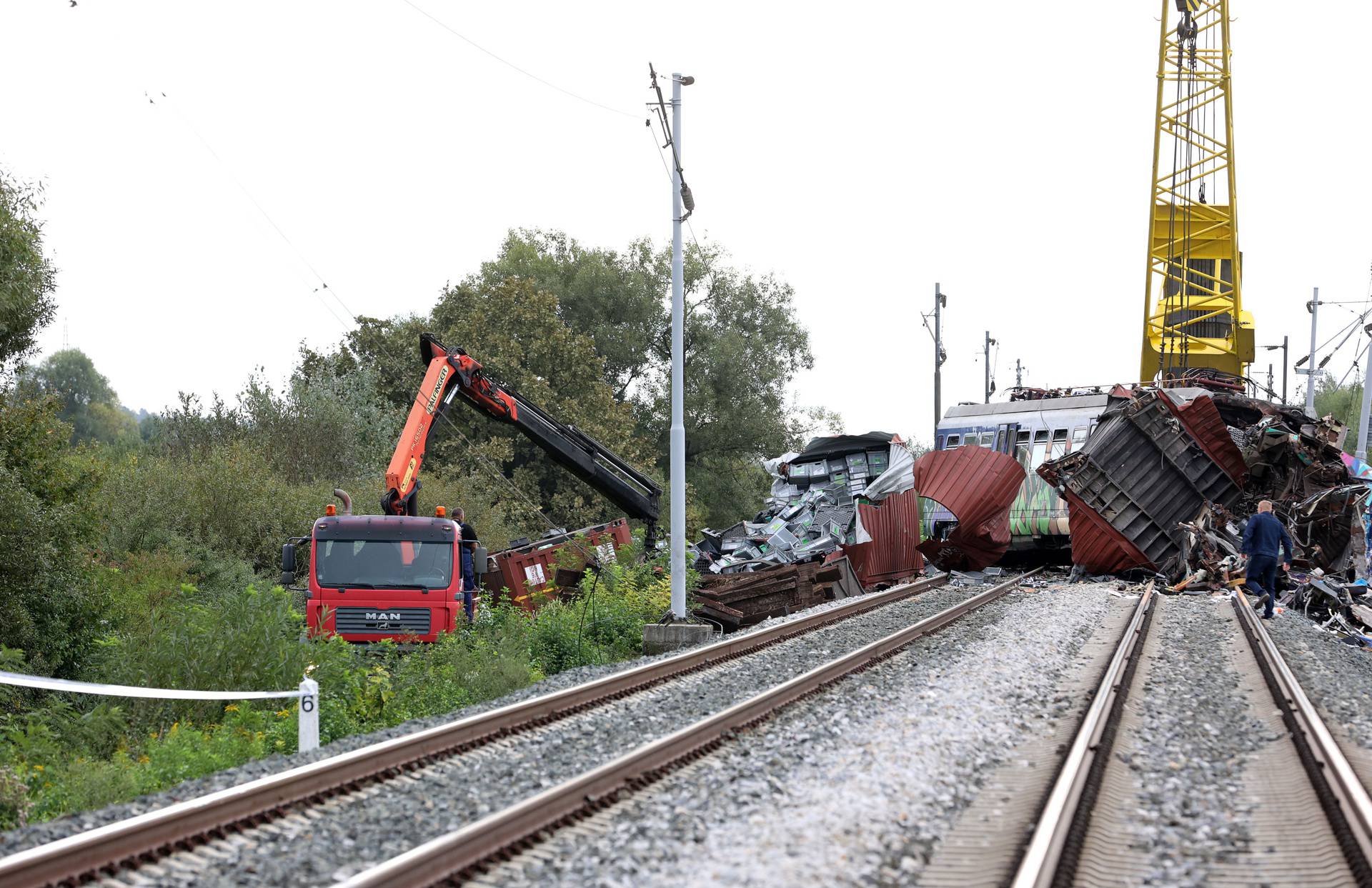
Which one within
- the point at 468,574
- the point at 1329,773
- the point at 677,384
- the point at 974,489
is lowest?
the point at 1329,773

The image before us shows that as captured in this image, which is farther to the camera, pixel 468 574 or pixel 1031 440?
pixel 1031 440

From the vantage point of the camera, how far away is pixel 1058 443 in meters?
28.7

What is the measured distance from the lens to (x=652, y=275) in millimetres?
51219

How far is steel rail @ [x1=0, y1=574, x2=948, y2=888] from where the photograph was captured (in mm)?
5199

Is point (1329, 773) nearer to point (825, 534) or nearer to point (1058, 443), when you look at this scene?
point (825, 534)

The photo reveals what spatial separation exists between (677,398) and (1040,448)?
49.1 feet

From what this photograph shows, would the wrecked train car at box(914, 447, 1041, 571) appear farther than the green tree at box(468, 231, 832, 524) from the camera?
No

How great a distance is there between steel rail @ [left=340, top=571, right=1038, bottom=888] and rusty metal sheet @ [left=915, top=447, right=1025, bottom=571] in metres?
15.2

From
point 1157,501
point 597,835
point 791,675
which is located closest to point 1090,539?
point 1157,501

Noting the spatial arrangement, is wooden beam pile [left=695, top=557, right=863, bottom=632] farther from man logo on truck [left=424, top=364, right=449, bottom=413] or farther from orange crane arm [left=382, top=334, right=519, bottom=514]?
man logo on truck [left=424, top=364, right=449, bottom=413]

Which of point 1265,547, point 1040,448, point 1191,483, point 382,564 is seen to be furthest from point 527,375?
point 1265,547

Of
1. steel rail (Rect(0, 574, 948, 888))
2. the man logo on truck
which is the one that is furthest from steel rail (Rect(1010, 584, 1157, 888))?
the man logo on truck

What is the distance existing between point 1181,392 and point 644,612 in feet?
60.3

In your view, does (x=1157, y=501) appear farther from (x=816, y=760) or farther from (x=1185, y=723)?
(x=816, y=760)
